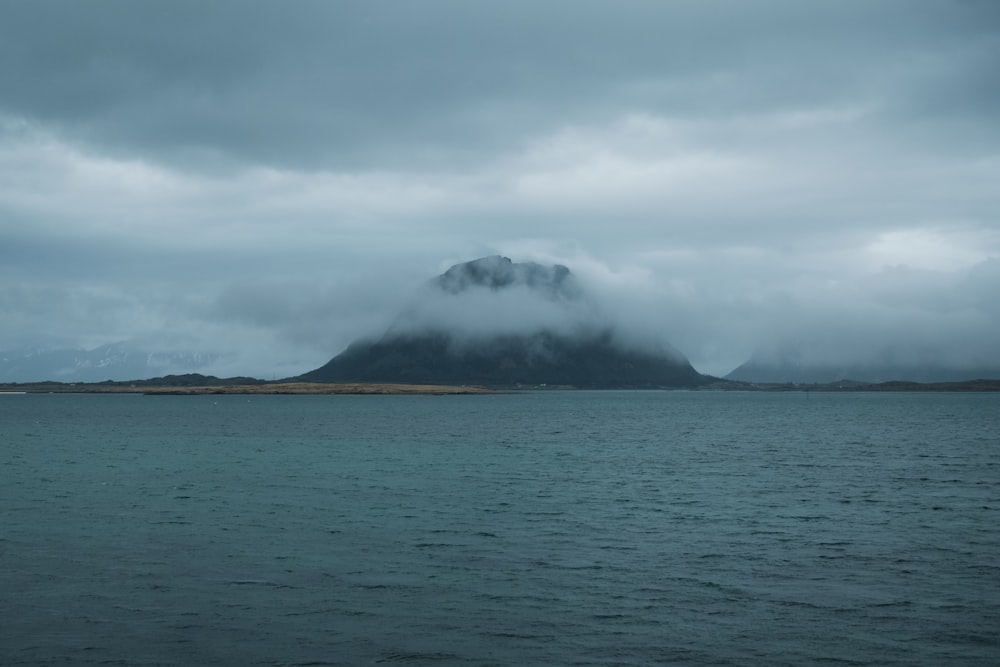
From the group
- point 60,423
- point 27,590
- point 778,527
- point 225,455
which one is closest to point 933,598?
point 778,527

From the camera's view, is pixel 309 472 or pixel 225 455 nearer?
pixel 309 472

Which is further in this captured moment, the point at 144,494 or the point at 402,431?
the point at 402,431

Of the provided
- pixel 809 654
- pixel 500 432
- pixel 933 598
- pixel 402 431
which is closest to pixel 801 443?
pixel 500 432

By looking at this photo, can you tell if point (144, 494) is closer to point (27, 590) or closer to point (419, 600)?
point (27, 590)

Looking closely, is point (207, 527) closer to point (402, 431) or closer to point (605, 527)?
point (605, 527)

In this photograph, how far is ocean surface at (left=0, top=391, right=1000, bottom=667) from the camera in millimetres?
27000

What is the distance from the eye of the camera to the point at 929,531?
46406 millimetres

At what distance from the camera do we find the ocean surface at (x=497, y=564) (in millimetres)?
27000

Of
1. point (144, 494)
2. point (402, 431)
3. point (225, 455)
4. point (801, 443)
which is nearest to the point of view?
point (144, 494)

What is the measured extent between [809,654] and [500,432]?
11036cm

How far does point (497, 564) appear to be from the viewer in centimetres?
3825

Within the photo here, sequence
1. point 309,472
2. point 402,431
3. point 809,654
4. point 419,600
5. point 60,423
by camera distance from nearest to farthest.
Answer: point 809,654
point 419,600
point 309,472
point 402,431
point 60,423

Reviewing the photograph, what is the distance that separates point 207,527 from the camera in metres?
46.6

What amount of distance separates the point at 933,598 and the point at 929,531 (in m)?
15.8
